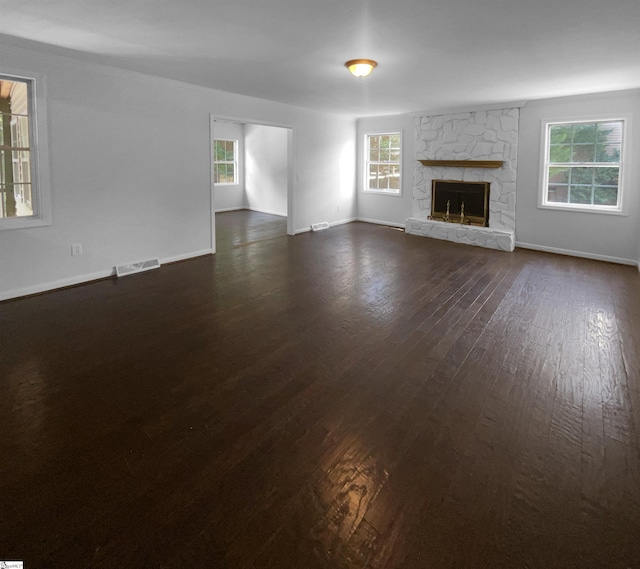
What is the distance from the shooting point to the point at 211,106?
20.0ft

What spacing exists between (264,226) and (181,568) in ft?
26.5

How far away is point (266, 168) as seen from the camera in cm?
1113

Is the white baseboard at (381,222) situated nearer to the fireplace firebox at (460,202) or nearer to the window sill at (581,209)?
the fireplace firebox at (460,202)

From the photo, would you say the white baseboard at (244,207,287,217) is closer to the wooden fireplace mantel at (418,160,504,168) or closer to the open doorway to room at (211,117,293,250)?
the open doorway to room at (211,117,293,250)

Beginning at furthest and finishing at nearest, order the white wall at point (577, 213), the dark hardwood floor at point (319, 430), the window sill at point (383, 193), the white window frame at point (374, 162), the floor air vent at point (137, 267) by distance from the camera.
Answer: the window sill at point (383, 193), the white window frame at point (374, 162), the white wall at point (577, 213), the floor air vent at point (137, 267), the dark hardwood floor at point (319, 430)

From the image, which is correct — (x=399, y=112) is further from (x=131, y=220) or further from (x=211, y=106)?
(x=131, y=220)

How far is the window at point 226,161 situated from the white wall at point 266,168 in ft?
1.07

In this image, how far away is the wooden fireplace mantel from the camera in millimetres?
7074

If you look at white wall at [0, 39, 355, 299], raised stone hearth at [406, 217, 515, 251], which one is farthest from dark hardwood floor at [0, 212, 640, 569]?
raised stone hearth at [406, 217, 515, 251]

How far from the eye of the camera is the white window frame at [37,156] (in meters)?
4.23

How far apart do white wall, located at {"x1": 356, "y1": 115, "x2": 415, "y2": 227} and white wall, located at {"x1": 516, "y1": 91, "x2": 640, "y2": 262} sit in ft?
7.24

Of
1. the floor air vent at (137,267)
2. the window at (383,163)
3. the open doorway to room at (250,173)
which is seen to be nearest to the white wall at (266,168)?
the open doorway to room at (250,173)

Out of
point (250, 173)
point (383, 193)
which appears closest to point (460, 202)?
point (383, 193)

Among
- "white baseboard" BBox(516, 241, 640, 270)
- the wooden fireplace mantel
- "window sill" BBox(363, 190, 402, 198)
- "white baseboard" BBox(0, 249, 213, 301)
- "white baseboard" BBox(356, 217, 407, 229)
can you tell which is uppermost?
the wooden fireplace mantel
